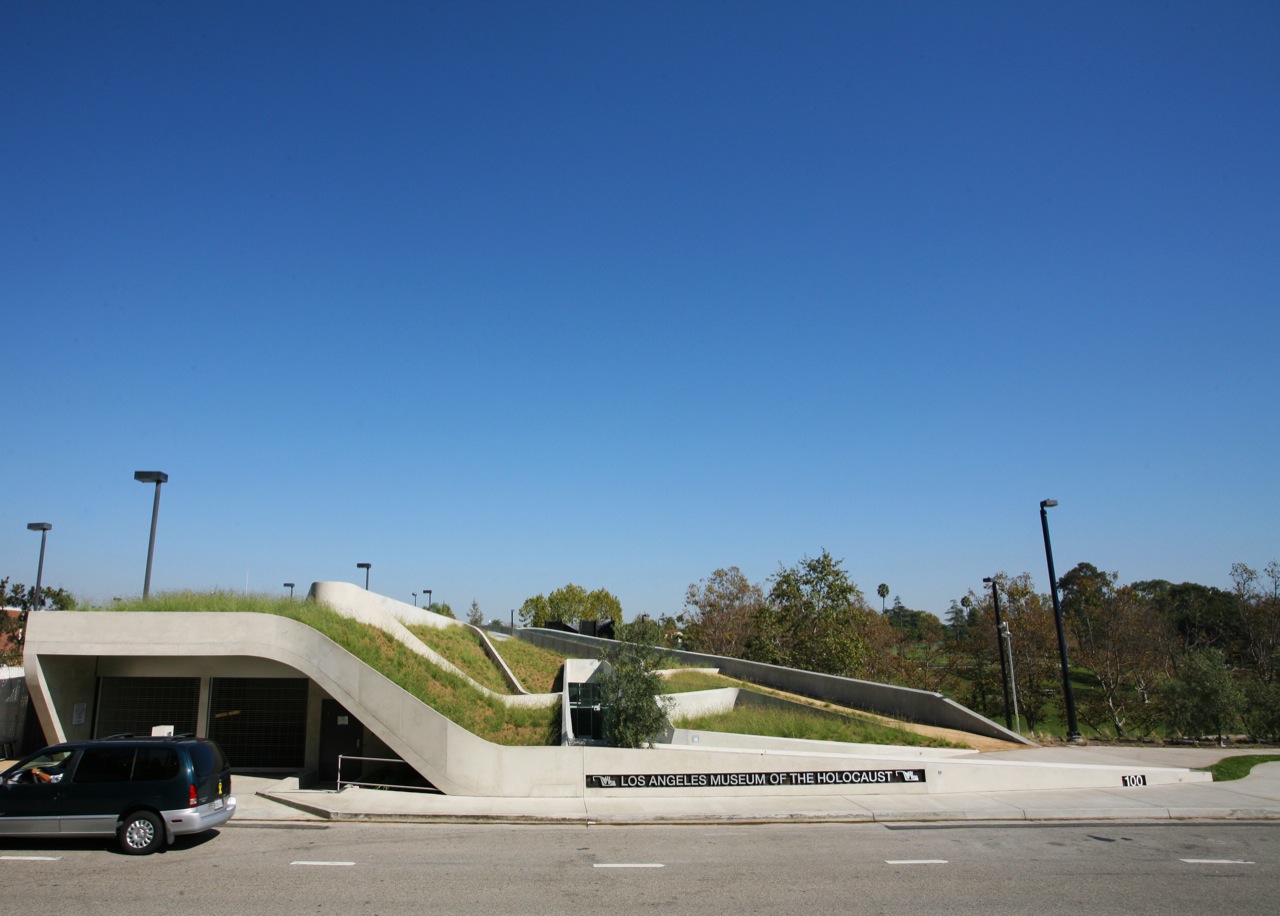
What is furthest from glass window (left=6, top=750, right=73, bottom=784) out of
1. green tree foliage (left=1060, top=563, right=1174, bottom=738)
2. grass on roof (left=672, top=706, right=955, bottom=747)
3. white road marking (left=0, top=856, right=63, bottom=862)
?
green tree foliage (left=1060, top=563, right=1174, bottom=738)

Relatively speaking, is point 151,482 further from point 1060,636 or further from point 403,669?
point 1060,636

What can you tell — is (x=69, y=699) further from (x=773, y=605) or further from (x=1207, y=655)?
(x=773, y=605)

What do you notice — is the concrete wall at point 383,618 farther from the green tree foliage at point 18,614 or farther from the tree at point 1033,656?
the tree at point 1033,656

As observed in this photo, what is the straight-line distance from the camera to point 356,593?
24.6 m

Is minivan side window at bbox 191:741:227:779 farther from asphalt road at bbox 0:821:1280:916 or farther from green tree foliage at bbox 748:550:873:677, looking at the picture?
green tree foliage at bbox 748:550:873:677

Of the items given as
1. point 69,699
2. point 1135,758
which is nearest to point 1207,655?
point 1135,758

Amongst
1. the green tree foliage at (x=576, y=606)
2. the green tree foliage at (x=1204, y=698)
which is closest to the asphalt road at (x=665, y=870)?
the green tree foliage at (x=1204, y=698)

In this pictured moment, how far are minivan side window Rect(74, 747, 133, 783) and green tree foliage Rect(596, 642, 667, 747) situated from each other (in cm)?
973

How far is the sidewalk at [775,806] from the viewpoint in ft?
47.6

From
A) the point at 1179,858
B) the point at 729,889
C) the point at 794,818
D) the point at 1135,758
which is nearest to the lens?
the point at 729,889

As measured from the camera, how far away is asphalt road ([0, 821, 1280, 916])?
935 centimetres

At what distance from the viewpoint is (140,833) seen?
11.8 metres

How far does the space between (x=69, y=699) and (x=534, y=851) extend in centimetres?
1299

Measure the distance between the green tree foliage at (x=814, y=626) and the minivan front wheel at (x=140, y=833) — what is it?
34.4 metres
